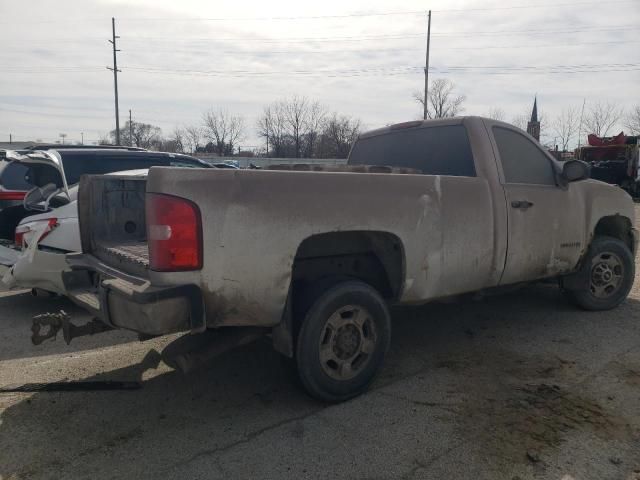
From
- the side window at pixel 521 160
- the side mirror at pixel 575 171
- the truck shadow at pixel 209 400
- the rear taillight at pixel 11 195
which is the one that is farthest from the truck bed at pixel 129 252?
the side mirror at pixel 575 171

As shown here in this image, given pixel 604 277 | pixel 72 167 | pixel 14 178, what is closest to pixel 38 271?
pixel 14 178

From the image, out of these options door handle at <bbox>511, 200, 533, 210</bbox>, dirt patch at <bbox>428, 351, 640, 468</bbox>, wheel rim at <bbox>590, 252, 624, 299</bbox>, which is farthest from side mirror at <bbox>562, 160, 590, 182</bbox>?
dirt patch at <bbox>428, 351, 640, 468</bbox>

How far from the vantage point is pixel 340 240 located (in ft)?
11.7

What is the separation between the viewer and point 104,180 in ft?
13.7

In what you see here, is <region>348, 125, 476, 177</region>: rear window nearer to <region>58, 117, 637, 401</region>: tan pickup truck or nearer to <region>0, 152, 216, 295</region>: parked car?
<region>58, 117, 637, 401</region>: tan pickup truck

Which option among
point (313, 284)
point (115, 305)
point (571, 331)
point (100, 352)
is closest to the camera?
point (115, 305)

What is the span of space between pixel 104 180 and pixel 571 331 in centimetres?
455

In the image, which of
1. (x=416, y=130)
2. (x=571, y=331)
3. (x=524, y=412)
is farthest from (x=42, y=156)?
(x=571, y=331)

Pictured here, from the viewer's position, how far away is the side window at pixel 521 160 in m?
4.50

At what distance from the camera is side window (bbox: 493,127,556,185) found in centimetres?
450

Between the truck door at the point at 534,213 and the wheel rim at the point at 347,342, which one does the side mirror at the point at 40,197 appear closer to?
the wheel rim at the point at 347,342

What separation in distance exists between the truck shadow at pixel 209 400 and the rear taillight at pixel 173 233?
1110 millimetres

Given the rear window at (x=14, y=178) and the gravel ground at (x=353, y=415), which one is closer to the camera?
the gravel ground at (x=353, y=415)

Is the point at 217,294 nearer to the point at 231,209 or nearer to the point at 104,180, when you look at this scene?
the point at 231,209
